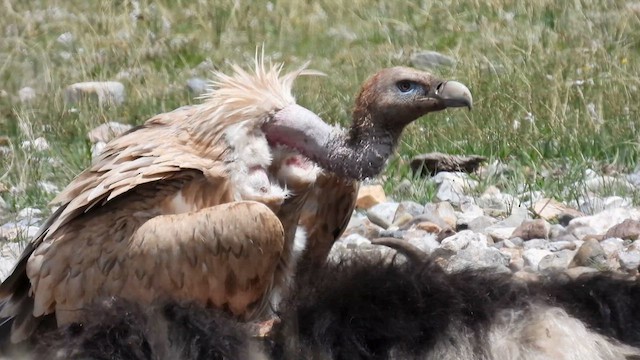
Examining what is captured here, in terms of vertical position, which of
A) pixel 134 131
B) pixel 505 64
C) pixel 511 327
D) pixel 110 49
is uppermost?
pixel 511 327

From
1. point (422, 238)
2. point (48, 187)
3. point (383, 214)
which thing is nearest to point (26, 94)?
point (48, 187)

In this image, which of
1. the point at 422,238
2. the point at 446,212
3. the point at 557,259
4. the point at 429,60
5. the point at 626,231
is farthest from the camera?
the point at 429,60

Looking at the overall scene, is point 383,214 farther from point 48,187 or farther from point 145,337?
point 145,337

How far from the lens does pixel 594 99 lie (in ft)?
28.9

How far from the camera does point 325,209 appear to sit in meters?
5.43

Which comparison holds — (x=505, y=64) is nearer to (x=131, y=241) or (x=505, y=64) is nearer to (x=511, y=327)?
(x=131, y=241)

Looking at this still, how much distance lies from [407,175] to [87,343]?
4815 millimetres

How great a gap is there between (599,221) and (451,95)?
5.28 ft

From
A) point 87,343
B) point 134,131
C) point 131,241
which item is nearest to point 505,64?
point 134,131

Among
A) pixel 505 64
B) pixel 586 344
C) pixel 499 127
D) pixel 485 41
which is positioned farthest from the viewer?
pixel 485 41

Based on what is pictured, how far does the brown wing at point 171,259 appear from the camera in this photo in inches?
191

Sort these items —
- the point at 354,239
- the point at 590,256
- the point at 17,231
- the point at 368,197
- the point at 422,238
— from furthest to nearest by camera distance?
the point at 368,197 < the point at 17,231 < the point at 354,239 < the point at 422,238 < the point at 590,256

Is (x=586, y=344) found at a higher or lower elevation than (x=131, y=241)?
higher

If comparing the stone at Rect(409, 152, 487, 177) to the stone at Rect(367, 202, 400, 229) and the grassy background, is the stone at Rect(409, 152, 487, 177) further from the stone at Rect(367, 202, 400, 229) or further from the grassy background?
the stone at Rect(367, 202, 400, 229)
